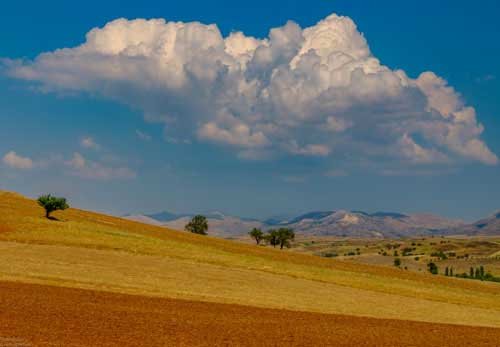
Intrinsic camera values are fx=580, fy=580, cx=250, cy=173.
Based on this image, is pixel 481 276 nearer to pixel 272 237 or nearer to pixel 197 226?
pixel 272 237

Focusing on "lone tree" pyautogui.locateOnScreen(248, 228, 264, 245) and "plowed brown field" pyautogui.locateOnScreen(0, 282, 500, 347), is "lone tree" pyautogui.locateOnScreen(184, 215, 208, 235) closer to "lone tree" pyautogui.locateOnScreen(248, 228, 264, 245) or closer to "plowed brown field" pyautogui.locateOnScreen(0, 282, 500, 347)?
"lone tree" pyautogui.locateOnScreen(248, 228, 264, 245)

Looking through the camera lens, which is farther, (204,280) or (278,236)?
(278,236)

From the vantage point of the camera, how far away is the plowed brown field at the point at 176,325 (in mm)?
30781

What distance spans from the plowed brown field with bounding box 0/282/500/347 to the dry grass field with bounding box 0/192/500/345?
493 mm

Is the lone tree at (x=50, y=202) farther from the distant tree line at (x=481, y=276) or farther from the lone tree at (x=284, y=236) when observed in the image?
the distant tree line at (x=481, y=276)

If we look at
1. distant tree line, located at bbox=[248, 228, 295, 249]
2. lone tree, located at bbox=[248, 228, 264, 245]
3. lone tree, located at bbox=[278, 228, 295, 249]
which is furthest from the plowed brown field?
lone tree, located at bbox=[248, 228, 264, 245]

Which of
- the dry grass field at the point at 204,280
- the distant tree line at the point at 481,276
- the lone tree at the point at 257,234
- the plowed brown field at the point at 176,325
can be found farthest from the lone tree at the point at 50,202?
the distant tree line at the point at 481,276

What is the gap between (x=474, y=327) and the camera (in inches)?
1870

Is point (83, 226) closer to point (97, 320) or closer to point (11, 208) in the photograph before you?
point (11, 208)

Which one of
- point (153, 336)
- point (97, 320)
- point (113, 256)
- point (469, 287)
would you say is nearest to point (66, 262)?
point (113, 256)

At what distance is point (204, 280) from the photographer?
58.3m

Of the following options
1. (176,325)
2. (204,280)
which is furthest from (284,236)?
(176,325)

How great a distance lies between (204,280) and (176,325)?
22764 mm

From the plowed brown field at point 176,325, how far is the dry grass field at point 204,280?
1.62ft
